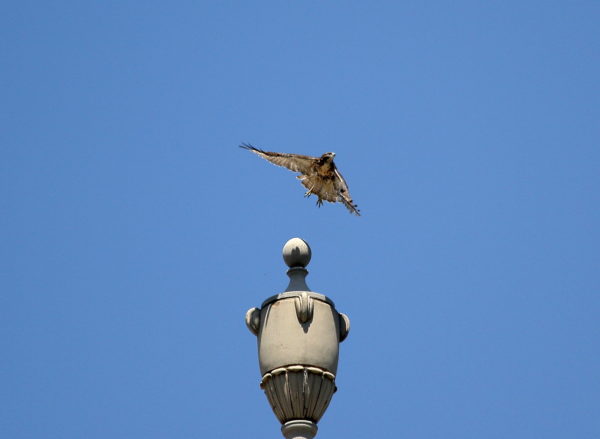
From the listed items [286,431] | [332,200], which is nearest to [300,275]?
[286,431]

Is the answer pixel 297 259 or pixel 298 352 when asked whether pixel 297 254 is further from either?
pixel 298 352

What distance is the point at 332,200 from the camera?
995 inches

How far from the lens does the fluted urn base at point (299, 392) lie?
19.1 meters

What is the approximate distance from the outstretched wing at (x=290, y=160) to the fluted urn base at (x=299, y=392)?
22.0 ft

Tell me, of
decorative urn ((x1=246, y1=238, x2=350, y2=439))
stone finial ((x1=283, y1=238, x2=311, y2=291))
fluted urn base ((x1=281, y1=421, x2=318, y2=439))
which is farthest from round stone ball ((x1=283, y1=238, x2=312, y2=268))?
fluted urn base ((x1=281, y1=421, x2=318, y2=439))

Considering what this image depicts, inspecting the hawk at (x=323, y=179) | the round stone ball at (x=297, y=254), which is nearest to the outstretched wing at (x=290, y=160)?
the hawk at (x=323, y=179)

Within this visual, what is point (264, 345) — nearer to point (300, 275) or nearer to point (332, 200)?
point (300, 275)

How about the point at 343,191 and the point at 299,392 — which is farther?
the point at 343,191

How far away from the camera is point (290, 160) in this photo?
83.7 feet

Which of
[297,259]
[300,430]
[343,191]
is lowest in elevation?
[300,430]

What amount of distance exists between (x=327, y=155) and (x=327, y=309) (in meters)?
5.80

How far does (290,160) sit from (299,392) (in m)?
7.30

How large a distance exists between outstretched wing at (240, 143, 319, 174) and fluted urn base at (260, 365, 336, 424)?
6.72 meters

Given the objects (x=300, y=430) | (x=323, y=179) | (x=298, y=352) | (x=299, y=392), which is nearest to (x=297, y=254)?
(x=298, y=352)
